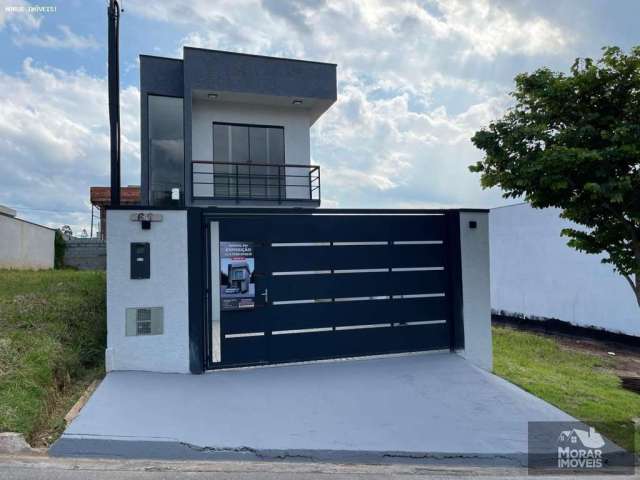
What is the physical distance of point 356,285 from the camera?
6922 mm

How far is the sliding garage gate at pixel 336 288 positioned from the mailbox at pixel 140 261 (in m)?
0.83

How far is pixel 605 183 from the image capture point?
214 inches

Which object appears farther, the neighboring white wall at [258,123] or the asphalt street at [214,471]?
the neighboring white wall at [258,123]

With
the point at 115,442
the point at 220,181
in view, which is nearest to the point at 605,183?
the point at 115,442

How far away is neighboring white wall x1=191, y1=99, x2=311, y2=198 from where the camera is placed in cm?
1398

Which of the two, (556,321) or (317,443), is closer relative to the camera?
(317,443)

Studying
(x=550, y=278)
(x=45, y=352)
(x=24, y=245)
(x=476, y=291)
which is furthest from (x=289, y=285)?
(x=24, y=245)

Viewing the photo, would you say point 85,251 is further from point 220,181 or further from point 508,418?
point 508,418

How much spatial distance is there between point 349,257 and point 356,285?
17.9 inches

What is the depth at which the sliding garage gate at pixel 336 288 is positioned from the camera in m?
6.38

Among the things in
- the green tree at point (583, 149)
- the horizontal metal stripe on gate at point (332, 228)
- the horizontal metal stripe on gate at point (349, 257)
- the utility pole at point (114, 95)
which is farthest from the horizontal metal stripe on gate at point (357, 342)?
the utility pole at point (114, 95)

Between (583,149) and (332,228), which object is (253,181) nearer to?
(332,228)

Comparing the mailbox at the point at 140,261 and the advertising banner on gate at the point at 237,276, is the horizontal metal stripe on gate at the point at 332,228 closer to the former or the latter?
the advertising banner on gate at the point at 237,276

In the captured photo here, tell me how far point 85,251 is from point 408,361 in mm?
19616
